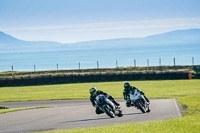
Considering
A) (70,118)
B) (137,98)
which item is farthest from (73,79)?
(137,98)

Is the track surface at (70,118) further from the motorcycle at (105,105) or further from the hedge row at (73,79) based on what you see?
the hedge row at (73,79)

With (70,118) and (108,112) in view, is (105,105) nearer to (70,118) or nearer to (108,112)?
(108,112)

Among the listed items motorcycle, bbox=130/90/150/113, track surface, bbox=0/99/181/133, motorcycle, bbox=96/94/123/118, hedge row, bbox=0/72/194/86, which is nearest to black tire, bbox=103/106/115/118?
motorcycle, bbox=96/94/123/118

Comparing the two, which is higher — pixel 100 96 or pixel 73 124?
pixel 100 96

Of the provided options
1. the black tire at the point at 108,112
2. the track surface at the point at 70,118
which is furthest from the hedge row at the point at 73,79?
the black tire at the point at 108,112

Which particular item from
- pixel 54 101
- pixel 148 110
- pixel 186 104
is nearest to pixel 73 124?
pixel 148 110

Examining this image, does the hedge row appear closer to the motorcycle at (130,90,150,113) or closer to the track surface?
the track surface

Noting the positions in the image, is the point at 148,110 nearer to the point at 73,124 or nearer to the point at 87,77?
the point at 73,124

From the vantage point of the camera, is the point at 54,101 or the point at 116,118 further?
the point at 54,101

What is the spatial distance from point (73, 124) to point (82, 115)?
313cm

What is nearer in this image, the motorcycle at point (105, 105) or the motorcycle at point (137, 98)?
the motorcycle at point (105, 105)

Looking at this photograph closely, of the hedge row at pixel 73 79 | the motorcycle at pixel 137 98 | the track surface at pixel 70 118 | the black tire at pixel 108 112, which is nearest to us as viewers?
the track surface at pixel 70 118

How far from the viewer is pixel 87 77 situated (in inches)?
1876

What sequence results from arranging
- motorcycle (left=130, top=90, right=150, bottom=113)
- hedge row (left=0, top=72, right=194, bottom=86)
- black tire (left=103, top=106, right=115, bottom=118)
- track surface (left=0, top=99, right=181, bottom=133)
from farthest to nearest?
A: hedge row (left=0, top=72, right=194, bottom=86)
motorcycle (left=130, top=90, right=150, bottom=113)
black tire (left=103, top=106, right=115, bottom=118)
track surface (left=0, top=99, right=181, bottom=133)
